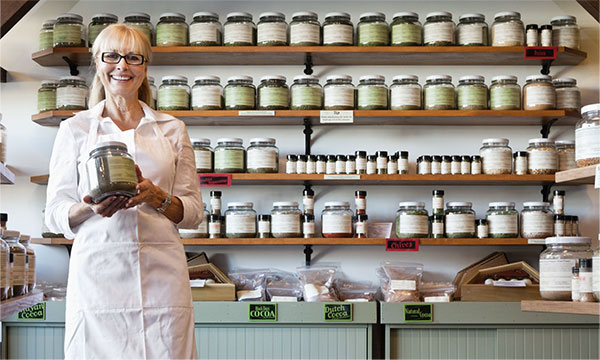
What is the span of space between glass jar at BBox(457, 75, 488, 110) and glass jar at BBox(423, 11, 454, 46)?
20 centimetres

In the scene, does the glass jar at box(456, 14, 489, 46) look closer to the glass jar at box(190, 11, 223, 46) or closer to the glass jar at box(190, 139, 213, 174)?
the glass jar at box(190, 11, 223, 46)

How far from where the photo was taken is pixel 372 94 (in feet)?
11.2

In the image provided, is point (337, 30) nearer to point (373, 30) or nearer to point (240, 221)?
point (373, 30)

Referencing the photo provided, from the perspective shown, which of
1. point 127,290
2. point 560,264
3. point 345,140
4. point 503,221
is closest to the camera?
point 127,290

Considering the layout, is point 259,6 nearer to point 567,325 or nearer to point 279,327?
point 279,327

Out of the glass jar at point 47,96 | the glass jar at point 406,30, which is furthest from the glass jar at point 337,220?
the glass jar at point 47,96

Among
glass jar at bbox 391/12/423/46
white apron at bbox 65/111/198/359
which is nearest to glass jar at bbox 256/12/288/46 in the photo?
glass jar at bbox 391/12/423/46

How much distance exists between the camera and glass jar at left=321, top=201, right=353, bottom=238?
3400 mm

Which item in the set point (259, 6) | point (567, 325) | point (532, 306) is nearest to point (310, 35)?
point (259, 6)

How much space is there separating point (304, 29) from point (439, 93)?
694 millimetres

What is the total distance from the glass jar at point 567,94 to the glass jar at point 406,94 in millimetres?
675

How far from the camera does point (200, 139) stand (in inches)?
135

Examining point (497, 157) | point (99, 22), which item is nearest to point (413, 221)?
point (497, 157)

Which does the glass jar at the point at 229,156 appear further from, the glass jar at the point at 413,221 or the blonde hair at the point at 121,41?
the blonde hair at the point at 121,41
